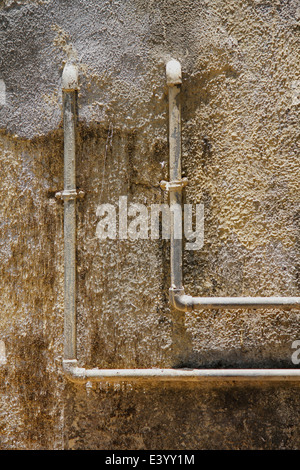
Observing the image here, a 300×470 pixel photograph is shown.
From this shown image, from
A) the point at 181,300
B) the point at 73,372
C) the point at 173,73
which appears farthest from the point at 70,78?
the point at 73,372

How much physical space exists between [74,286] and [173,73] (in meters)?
1.34

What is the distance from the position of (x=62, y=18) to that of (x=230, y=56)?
3.37 ft

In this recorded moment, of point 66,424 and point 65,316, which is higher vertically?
point 65,316

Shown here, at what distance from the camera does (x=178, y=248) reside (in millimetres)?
2002

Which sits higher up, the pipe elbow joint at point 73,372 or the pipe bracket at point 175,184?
the pipe bracket at point 175,184

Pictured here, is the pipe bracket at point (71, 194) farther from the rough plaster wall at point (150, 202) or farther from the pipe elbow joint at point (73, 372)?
the pipe elbow joint at point (73, 372)

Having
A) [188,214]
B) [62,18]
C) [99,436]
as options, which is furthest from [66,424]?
[62,18]

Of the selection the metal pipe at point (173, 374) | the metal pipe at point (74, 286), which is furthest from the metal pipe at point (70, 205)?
the metal pipe at point (173, 374)

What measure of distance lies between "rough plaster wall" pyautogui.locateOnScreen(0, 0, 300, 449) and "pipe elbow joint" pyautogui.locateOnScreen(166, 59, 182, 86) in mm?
72

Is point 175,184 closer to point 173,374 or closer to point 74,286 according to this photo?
point 74,286

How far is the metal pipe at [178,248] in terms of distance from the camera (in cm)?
194

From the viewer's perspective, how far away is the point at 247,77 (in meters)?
A: 2.03
